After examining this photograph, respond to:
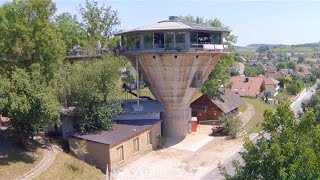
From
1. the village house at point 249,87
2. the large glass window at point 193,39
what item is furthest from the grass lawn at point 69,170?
the village house at point 249,87

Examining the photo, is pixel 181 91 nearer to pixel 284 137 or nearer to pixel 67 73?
pixel 67 73

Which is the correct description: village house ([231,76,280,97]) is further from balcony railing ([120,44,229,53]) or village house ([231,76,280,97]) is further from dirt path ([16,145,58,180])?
dirt path ([16,145,58,180])

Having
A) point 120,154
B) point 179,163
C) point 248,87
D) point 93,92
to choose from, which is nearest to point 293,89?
point 248,87

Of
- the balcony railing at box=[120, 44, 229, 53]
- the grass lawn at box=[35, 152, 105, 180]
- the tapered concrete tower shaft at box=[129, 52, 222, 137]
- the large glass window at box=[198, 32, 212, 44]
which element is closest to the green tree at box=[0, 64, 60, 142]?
the grass lawn at box=[35, 152, 105, 180]

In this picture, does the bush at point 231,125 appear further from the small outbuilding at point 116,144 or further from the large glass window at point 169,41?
the large glass window at point 169,41

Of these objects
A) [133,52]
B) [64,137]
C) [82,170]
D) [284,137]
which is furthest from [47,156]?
[284,137]
